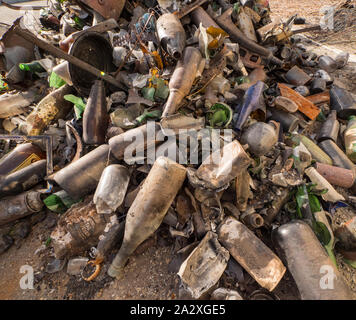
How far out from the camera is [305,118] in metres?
2.70

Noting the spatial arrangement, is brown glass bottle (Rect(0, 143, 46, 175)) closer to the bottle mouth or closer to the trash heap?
the trash heap

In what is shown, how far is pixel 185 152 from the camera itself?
6.24 feet

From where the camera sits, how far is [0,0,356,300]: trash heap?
1652mm

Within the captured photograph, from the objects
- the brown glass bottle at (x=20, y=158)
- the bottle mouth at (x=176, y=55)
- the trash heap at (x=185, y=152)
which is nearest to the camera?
the trash heap at (x=185, y=152)

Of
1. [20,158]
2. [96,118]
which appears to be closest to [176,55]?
[96,118]

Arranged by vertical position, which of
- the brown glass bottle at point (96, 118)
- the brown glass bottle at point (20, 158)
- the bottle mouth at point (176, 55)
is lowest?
the brown glass bottle at point (20, 158)

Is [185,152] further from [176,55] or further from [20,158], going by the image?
[20,158]

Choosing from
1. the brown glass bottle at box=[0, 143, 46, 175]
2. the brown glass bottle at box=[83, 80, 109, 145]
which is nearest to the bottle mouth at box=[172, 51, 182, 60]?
the brown glass bottle at box=[83, 80, 109, 145]

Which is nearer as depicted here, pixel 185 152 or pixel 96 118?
pixel 185 152

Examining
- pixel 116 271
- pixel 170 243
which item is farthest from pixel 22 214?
pixel 170 243

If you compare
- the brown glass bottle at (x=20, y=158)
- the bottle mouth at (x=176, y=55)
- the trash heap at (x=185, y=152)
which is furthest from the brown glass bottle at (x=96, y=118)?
the bottle mouth at (x=176, y=55)

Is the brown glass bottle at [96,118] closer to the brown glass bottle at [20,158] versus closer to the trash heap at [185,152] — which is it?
the trash heap at [185,152]

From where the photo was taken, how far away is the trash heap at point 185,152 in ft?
5.42
